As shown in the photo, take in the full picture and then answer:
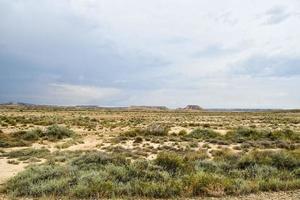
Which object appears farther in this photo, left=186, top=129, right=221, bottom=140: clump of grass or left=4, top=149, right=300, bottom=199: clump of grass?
left=186, top=129, right=221, bottom=140: clump of grass

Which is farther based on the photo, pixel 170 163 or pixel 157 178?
pixel 170 163

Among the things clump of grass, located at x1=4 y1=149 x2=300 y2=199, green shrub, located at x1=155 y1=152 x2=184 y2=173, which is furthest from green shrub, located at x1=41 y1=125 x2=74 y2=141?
green shrub, located at x1=155 y1=152 x2=184 y2=173

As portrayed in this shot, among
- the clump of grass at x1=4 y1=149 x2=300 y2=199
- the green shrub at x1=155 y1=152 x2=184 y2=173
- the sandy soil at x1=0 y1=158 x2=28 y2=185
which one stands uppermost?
the green shrub at x1=155 y1=152 x2=184 y2=173

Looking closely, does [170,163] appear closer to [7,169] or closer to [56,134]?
[7,169]

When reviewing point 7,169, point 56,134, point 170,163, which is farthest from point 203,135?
point 7,169

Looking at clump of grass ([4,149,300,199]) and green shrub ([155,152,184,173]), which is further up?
green shrub ([155,152,184,173])

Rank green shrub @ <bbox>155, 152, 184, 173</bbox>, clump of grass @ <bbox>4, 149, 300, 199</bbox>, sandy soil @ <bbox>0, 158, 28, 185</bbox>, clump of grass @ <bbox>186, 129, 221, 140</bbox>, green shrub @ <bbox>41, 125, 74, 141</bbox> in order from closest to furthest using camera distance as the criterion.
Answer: clump of grass @ <bbox>4, 149, 300, 199</bbox>, green shrub @ <bbox>155, 152, 184, 173</bbox>, sandy soil @ <bbox>0, 158, 28, 185</bbox>, clump of grass @ <bbox>186, 129, 221, 140</bbox>, green shrub @ <bbox>41, 125, 74, 141</bbox>

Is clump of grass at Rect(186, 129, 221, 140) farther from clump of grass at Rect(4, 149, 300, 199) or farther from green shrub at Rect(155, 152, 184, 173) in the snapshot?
green shrub at Rect(155, 152, 184, 173)

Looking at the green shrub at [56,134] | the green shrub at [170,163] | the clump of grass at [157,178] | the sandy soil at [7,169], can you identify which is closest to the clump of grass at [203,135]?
the green shrub at [56,134]

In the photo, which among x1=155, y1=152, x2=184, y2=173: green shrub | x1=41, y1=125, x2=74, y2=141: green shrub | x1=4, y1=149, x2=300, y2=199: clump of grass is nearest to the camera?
x1=4, y1=149, x2=300, y2=199: clump of grass

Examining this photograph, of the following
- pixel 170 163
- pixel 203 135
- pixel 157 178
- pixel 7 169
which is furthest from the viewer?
pixel 203 135

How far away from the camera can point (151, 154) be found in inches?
862

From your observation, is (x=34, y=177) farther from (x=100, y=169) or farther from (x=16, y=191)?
(x=100, y=169)

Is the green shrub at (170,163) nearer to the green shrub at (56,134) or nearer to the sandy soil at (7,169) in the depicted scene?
the sandy soil at (7,169)
